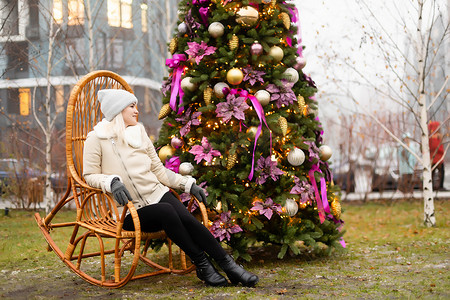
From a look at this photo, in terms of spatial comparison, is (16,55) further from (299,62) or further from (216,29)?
(299,62)

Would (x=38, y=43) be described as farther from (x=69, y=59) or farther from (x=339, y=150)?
(x=339, y=150)

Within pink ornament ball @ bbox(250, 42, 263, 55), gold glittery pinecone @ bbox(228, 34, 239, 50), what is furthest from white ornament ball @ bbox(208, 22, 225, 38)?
pink ornament ball @ bbox(250, 42, 263, 55)

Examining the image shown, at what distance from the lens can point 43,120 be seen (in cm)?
891

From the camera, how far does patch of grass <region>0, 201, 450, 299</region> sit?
320 cm

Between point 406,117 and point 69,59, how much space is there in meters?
6.37

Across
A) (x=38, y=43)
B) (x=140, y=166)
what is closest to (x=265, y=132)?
(x=140, y=166)

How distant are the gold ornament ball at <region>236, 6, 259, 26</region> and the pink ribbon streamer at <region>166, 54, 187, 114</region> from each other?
0.59 m

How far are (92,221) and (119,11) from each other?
22.9 ft

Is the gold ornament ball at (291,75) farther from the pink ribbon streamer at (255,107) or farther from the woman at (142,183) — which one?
the woman at (142,183)

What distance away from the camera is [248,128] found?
13.1 feet

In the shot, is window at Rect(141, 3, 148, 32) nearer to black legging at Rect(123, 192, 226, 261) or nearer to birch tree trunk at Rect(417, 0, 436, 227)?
birch tree trunk at Rect(417, 0, 436, 227)

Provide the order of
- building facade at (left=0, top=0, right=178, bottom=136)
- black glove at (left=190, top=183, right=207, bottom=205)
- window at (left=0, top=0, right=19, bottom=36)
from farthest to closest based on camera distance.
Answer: building facade at (left=0, top=0, right=178, bottom=136) → window at (left=0, top=0, right=19, bottom=36) → black glove at (left=190, top=183, right=207, bottom=205)

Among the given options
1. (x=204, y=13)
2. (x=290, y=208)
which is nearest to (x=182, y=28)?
(x=204, y=13)

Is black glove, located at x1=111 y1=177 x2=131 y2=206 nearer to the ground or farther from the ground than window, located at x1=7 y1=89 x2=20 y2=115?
nearer to the ground
